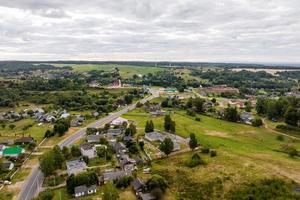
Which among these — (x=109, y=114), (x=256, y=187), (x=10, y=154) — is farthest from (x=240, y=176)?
(x=109, y=114)

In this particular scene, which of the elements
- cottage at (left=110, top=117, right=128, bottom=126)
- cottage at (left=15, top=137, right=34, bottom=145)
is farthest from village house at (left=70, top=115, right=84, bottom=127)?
cottage at (left=15, top=137, right=34, bottom=145)

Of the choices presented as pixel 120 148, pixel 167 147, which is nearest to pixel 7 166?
pixel 120 148

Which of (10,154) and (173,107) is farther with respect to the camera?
(173,107)

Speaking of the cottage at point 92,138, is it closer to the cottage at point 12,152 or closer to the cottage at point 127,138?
the cottage at point 127,138

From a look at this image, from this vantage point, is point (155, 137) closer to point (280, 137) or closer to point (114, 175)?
point (114, 175)

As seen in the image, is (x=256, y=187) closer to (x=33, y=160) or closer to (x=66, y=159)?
(x=66, y=159)

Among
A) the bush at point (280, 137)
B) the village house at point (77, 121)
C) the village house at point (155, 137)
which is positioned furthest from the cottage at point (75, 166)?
the bush at point (280, 137)
